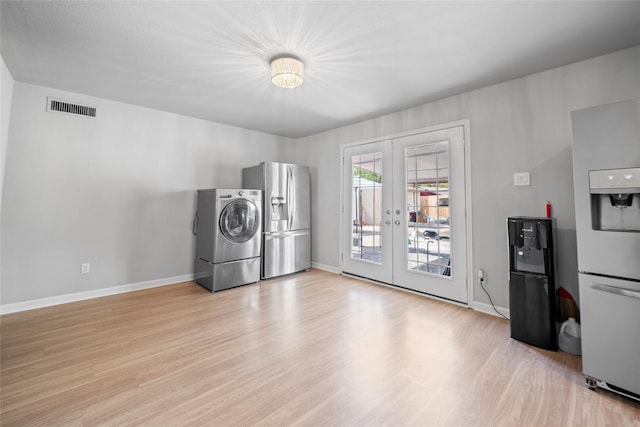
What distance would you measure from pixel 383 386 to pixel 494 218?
2.10m

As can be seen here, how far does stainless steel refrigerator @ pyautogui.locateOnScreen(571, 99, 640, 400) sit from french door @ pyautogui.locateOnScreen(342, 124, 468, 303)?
48.6 inches

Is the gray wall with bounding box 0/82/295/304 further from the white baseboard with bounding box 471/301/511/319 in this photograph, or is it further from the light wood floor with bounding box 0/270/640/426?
the white baseboard with bounding box 471/301/511/319

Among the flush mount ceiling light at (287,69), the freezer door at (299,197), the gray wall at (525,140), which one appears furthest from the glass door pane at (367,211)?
the flush mount ceiling light at (287,69)

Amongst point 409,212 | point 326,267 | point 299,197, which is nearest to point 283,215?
point 299,197

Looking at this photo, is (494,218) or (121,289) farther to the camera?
(121,289)

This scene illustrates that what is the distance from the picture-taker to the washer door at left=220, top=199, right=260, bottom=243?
3543mm

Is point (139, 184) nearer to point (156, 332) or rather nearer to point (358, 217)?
point (156, 332)

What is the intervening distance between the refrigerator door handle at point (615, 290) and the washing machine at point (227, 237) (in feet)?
11.5

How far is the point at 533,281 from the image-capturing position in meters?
2.13

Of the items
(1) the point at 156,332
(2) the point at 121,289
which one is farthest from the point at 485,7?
(2) the point at 121,289

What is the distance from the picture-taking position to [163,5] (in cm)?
167

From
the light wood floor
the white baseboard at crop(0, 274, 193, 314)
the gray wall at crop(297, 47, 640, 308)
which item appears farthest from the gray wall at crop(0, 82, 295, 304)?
the gray wall at crop(297, 47, 640, 308)

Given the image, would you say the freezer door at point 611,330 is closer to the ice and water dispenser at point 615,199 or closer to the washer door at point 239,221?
the ice and water dispenser at point 615,199

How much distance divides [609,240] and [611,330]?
56cm
